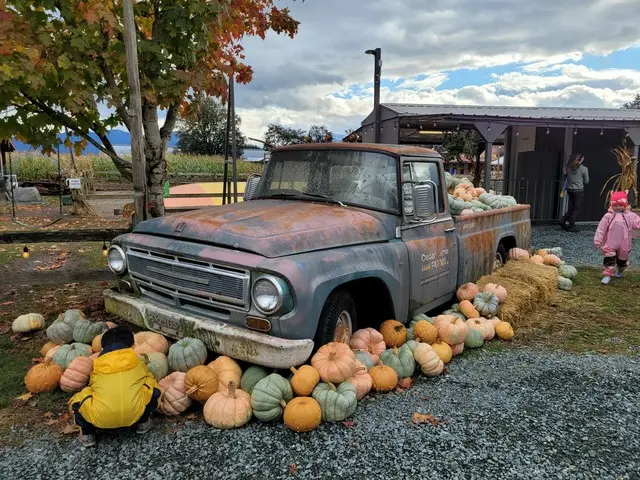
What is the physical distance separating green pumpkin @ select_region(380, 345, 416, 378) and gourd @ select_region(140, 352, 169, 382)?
166 centimetres

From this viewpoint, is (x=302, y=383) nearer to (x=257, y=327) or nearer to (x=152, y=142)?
(x=257, y=327)

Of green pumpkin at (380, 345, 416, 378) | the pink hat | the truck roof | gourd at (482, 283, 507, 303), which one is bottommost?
green pumpkin at (380, 345, 416, 378)

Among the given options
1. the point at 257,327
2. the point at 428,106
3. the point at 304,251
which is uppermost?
the point at 428,106

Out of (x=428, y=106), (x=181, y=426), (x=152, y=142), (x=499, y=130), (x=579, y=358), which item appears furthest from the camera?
(x=428, y=106)

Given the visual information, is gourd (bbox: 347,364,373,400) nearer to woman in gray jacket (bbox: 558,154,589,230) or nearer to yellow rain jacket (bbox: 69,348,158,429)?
yellow rain jacket (bbox: 69,348,158,429)

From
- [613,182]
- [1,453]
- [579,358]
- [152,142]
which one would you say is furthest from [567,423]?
[613,182]

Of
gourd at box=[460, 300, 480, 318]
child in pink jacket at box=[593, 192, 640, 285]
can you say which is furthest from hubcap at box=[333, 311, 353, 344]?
child in pink jacket at box=[593, 192, 640, 285]

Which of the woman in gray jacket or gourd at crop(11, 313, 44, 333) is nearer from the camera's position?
gourd at crop(11, 313, 44, 333)

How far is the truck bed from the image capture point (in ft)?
18.1

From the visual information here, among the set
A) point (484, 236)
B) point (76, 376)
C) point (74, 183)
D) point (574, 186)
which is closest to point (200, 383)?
point (76, 376)

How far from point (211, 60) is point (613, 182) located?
1410 centimetres

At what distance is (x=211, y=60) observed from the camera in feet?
19.2

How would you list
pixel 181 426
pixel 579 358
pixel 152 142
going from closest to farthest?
pixel 181 426
pixel 579 358
pixel 152 142

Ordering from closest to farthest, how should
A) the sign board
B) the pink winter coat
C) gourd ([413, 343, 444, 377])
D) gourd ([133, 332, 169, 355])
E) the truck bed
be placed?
gourd ([133, 332, 169, 355]) → gourd ([413, 343, 444, 377]) → the truck bed → the pink winter coat → the sign board
